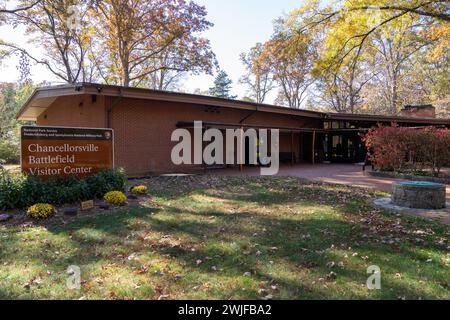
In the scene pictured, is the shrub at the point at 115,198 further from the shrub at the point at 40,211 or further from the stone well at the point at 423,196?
the stone well at the point at 423,196

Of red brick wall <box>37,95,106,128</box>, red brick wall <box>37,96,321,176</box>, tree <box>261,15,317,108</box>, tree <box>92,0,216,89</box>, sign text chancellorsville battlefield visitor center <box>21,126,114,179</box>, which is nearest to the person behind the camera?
sign text chancellorsville battlefield visitor center <box>21,126,114,179</box>

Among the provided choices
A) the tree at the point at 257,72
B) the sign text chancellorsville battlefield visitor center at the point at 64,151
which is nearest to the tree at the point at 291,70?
the tree at the point at 257,72

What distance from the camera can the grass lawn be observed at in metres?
3.82

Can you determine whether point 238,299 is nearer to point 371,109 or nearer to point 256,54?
point 256,54

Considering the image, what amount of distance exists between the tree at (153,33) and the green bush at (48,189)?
15879 millimetres

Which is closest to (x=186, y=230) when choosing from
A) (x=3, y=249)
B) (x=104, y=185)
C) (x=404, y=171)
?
(x=3, y=249)

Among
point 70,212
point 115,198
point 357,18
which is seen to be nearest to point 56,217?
point 70,212

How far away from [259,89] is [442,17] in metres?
30.9

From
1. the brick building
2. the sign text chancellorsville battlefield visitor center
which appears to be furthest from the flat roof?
the sign text chancellorsville battlefield visitor center

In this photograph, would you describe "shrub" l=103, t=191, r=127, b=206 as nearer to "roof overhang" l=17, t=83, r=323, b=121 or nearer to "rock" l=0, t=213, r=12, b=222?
"rock" l=0, t=213, r=12, b=222

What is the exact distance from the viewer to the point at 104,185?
338 inches

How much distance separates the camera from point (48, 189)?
→ 25.3 ft

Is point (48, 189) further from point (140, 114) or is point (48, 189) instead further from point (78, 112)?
point (78, 112)

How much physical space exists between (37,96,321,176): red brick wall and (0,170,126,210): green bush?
562cm
